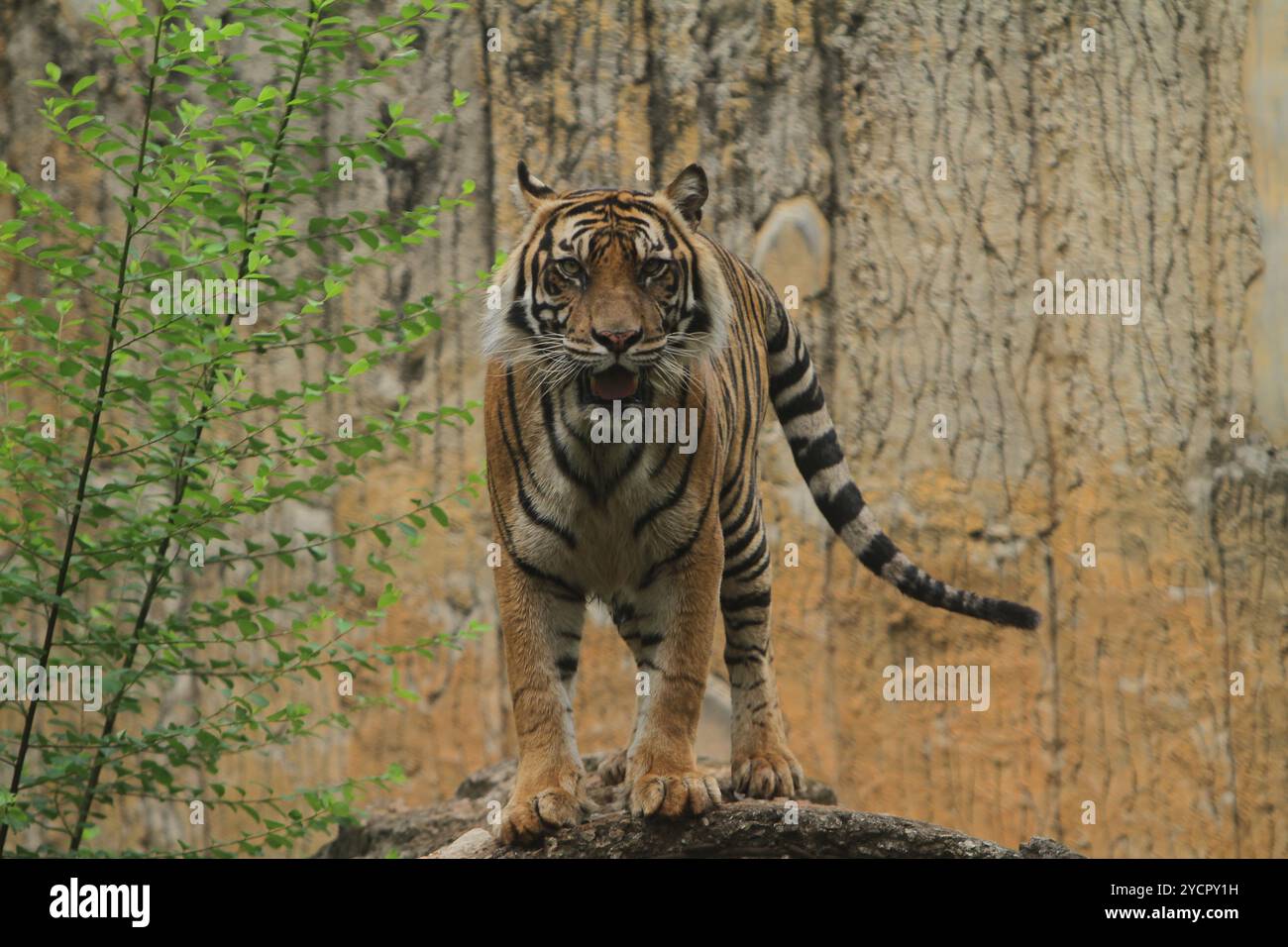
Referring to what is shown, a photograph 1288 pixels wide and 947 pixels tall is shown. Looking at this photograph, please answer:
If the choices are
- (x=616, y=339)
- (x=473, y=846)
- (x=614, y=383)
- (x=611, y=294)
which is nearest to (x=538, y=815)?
(x=473, y=846)

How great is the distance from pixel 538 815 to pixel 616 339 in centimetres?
122

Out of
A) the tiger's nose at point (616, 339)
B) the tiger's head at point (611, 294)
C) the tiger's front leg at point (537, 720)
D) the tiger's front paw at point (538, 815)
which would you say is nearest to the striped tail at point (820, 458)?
the tiger's head at point (611, 294)

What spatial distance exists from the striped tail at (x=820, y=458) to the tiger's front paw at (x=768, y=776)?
2.52ft

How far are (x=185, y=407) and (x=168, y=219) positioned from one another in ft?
2.04

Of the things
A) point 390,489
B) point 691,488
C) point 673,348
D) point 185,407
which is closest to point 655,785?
point 691,488

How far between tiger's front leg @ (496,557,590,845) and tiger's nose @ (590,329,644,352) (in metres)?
0.69

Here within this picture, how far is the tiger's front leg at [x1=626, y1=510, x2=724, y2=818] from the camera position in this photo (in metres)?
3.85

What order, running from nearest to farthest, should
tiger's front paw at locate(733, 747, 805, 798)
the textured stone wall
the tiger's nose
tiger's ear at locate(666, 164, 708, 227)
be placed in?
the tiger's nose, tiger's ear at locate(666, 164, 708, 227), tiger's front paw at locate(733, 747, 805, 798), the textured stone wall

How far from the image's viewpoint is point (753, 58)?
23.7ft

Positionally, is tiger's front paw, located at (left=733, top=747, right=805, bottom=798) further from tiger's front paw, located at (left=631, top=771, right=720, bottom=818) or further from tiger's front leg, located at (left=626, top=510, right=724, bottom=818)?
tiger's front paw, located at (left=631, top=771, right=720, bottom=818)

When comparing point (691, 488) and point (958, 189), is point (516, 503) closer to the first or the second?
point (691, 488)

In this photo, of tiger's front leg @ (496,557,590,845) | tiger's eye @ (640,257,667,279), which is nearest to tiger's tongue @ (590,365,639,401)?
tiger's eye @ (640,257,667,279)

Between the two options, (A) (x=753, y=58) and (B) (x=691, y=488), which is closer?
(B) (x=691, y=488)

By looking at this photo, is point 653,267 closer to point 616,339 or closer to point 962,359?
point 616,339
